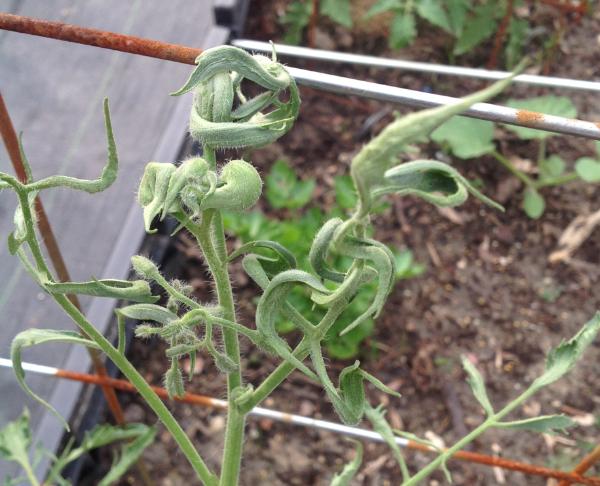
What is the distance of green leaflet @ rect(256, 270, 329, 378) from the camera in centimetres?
52

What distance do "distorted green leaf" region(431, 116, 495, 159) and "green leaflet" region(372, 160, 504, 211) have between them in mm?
1374

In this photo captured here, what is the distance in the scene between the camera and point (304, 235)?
1.50 metres

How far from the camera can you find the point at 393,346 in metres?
1.67

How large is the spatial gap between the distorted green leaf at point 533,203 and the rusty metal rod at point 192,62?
4.11 ft

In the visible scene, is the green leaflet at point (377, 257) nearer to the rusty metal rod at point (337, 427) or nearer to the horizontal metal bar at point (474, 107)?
the horizontal metal bar at point (474, 107)

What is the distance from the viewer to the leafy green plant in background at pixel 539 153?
1793 mm

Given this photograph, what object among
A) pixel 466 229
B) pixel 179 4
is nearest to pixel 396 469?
pixel 466 229

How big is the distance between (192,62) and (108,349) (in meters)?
0.28

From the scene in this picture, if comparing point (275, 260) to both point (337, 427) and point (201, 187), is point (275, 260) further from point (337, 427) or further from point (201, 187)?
point (337, 427)

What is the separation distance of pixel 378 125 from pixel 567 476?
4.41 feet

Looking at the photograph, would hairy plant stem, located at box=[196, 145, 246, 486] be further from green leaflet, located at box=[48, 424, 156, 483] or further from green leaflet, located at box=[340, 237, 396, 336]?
green leaflet, located at box=[48, 424, 156, 483]

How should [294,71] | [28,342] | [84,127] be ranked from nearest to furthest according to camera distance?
[28,342]
[294,71]
[84,127]

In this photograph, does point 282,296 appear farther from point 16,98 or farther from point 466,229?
point 16,98

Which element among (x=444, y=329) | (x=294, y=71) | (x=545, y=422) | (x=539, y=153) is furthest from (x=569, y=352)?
(x=539, y=153)
